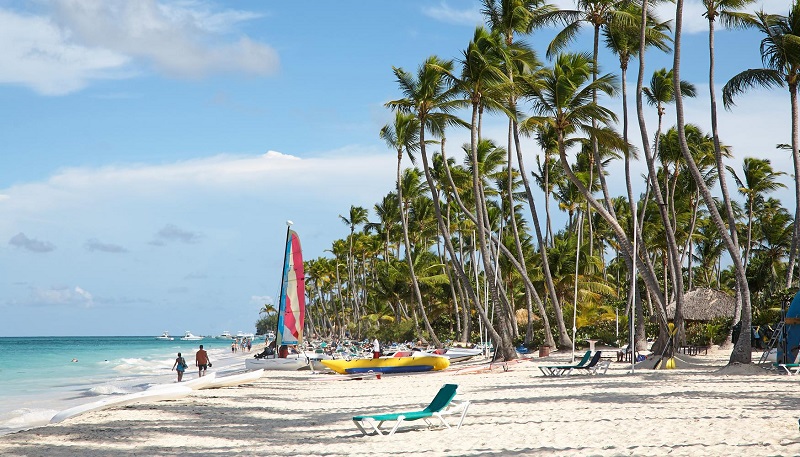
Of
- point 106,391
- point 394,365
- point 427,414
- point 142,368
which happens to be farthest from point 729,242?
point 142,368

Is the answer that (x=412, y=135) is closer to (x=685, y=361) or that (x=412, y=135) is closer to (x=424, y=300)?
(x=685, y=361)

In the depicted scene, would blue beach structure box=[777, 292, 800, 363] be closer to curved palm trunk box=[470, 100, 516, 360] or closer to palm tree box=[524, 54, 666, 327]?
palm tree box=[524, 54, 666, 327]

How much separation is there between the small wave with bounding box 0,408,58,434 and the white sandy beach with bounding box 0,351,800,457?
2329mm

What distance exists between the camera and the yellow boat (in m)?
25.7

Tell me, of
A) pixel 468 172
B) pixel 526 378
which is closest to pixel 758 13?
pixel 526 378

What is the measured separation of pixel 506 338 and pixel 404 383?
19.4ft

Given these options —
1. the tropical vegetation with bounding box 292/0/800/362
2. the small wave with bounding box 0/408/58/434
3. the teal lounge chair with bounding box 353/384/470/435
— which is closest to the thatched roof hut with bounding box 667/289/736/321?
the tropical vegetation with bounding box 292/0/800/362

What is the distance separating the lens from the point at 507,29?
31672 millimetres

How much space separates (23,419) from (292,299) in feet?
30.7

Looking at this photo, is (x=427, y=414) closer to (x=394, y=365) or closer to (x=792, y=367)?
(x=792, y=367)

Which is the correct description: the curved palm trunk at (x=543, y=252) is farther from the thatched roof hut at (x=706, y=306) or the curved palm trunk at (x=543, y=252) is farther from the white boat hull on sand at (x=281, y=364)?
the white boat hull on sand at (x=281, y=364)

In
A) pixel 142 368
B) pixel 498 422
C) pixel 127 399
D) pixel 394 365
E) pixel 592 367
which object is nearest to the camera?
pixel 498 422

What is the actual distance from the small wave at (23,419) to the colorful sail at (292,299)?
757 cm

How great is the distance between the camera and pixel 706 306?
1088 inches
